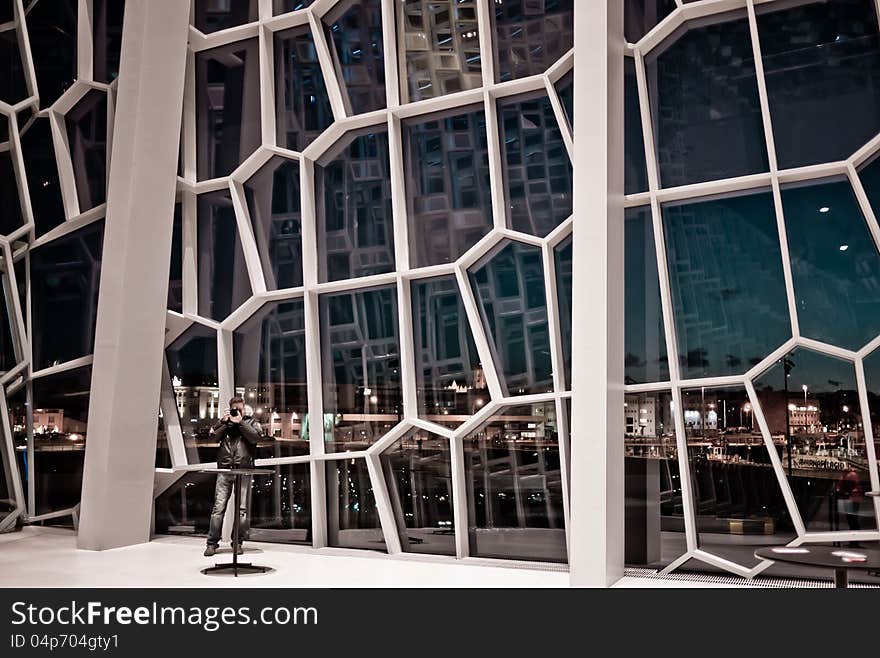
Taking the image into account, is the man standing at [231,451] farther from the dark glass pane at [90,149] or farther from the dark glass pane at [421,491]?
the dark glass pane at [90,149]

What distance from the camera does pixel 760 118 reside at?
627cm

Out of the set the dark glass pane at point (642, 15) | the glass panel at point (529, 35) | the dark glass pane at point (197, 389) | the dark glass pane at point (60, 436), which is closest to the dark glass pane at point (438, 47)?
the glass panel at point (529, 35)

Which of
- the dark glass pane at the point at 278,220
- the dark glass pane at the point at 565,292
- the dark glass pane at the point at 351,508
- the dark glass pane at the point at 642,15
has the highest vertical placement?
the dark glass pane at the point at 642,15

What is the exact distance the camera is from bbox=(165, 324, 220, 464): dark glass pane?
330 inches

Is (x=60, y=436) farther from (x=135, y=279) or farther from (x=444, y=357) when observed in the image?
(x=444, y=357)

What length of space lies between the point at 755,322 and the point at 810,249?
644 mm

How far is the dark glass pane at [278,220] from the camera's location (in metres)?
8.06

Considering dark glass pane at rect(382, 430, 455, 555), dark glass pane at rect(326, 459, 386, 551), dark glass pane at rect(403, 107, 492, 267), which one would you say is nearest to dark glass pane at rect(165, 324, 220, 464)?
dark glass pane at rect(326, 459, 386, 551)

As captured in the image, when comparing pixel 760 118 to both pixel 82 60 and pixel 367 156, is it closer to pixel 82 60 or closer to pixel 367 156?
pixel 367 156

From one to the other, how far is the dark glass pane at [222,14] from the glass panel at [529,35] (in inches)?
104

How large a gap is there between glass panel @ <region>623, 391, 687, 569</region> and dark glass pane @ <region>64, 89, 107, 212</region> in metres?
5.97

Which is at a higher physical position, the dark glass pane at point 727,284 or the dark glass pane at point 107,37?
the dark glass pane at point 107,37

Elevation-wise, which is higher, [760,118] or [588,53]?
[588,53]

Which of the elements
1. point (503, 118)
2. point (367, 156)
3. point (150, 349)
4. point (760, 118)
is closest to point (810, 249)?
point (760, 118)
